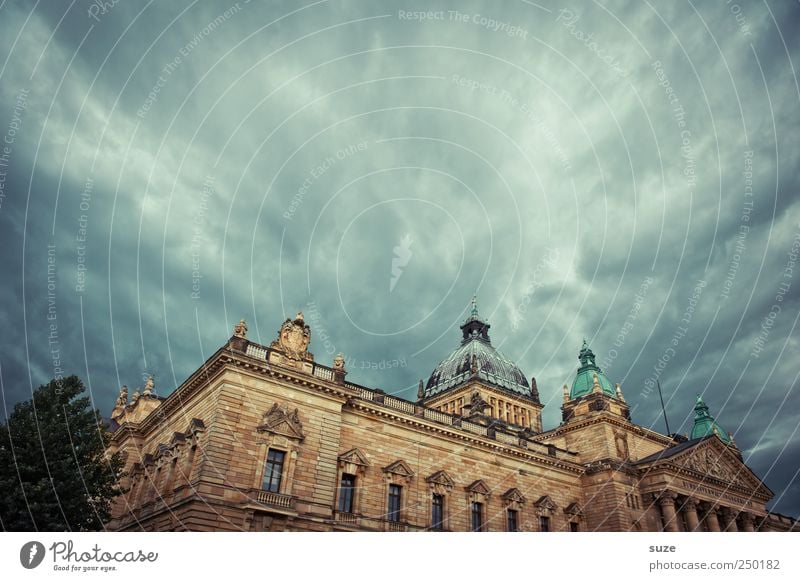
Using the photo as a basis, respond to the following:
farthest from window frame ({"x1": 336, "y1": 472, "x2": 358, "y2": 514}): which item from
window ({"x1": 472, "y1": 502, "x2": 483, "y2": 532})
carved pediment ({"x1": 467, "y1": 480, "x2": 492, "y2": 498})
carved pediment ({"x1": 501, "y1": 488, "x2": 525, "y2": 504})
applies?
carved pediment ({"x1": 501, "y1": 488, "x2": 525, "y2": 504})

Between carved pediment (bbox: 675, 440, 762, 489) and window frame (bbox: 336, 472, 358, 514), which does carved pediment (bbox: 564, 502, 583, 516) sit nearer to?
carved pediment (bbox: 675, 440, 762, 489)

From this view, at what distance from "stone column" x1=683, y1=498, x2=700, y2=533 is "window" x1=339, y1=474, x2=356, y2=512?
34.4 m

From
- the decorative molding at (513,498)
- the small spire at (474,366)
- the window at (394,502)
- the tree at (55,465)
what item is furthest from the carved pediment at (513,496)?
the tree at (55,465)

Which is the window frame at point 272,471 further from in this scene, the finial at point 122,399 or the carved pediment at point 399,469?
the finial at point 122,399

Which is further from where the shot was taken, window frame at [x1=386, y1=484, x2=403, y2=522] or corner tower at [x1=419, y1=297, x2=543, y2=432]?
corner tower at [x1=419, y1=297, x2=543, y2=432]

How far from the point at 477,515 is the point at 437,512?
13.1 feet

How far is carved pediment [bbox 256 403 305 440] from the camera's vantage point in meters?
29.2

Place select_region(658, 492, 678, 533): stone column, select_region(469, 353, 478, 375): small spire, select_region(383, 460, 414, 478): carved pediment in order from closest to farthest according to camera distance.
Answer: select_region(383, 460, 414, 478): carved pediment < select_region(658, 492, 678, 533): stone column < select_region(469, 353, 478, 375): small spire

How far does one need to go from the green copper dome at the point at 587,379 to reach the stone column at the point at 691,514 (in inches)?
472

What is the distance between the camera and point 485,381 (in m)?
63.9

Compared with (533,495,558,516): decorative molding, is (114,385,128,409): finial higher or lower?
higher

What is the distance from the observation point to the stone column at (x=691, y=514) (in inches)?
1853

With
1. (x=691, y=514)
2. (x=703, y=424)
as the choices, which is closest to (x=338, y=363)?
(x=691, y=514)
